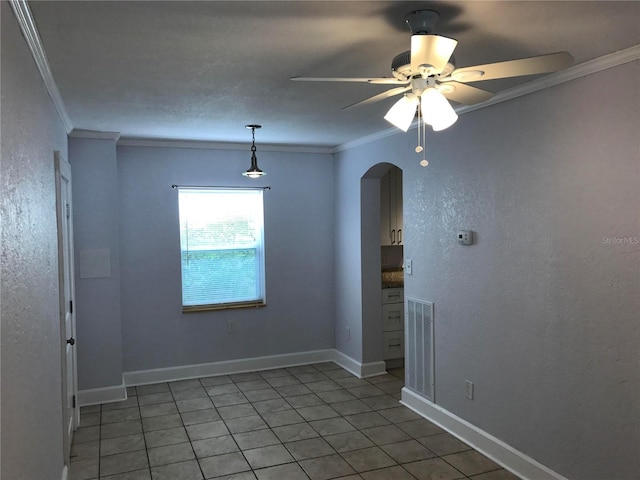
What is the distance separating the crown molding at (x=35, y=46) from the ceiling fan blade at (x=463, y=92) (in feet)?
5.09

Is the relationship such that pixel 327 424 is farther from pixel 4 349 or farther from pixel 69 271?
pixel 4 349

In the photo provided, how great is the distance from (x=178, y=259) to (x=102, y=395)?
4.73ft

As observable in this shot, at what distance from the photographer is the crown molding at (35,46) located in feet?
5.85

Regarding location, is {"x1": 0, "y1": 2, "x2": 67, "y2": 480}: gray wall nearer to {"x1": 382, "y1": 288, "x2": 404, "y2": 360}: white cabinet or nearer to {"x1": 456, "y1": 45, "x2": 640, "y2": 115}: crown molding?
{"x1": 456, "y1": 45, "x2": 640, "y2": 115}: crown molding

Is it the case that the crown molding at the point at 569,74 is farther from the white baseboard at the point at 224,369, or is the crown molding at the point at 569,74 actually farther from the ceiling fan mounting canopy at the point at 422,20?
the white baseboard at the point at 224,369

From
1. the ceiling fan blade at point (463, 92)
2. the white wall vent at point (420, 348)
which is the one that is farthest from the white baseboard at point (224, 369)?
the ceiling fan blade at point (463, 92)

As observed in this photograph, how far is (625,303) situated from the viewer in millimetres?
2500

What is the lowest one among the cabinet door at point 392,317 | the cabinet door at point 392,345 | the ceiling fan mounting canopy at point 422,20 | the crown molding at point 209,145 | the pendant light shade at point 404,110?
the cabinet door at point 392,345

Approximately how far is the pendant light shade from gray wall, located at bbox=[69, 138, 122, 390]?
3276 millimetres

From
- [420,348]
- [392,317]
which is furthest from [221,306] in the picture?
[420,348]

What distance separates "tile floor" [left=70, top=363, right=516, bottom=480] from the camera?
329 cm

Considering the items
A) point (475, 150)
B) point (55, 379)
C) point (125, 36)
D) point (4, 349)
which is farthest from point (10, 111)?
point (475, 150)

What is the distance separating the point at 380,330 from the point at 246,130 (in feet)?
8.02

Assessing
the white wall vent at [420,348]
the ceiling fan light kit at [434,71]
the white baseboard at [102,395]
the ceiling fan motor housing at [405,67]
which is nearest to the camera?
the ceiling fan light kit at [434,71]
